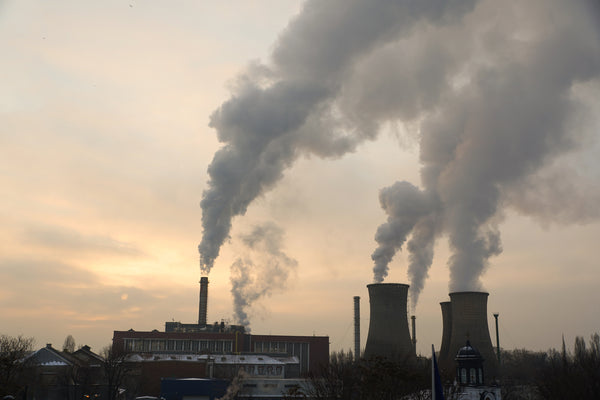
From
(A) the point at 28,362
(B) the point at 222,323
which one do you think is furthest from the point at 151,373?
(B) the point at 222,323

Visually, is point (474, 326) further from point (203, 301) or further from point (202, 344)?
point (202, 344)

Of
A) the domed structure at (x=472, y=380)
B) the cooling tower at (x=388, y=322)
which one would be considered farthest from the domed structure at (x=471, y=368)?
the cooling tower at (x=388, y=322)

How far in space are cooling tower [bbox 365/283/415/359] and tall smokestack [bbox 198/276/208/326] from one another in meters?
39.2

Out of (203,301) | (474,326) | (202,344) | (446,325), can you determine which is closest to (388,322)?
(474,326)

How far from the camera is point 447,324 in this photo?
6944 centimetres

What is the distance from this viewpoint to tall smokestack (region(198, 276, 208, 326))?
89500mm

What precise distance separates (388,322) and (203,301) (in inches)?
1712

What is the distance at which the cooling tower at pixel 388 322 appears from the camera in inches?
2167

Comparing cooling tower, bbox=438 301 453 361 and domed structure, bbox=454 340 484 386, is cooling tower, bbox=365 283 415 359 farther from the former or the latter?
domed structure, bbox=454 340 484 386

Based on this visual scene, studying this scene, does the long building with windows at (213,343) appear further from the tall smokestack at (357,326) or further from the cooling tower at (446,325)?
the cooling tower at (446,325)

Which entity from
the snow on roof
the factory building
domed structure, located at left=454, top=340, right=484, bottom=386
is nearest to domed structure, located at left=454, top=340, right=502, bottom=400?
domed structure, located at left=454, top=340, right=484, bottom=386

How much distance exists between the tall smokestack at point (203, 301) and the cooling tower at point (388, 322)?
3923 cm

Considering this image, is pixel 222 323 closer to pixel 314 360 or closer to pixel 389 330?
pixel 314 360

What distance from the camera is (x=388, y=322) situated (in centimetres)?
5525
